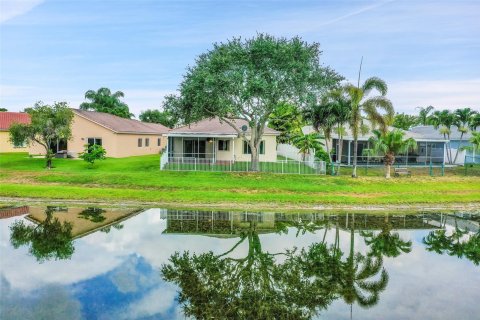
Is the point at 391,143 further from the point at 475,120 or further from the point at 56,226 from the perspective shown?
the point at 56,226

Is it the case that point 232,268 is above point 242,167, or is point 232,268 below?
below

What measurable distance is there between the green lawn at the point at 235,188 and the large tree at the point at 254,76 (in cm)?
478

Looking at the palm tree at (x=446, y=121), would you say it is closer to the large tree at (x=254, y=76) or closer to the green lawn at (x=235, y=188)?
the green lawn at (x=235, y=188)

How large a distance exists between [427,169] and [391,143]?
853 centimetres

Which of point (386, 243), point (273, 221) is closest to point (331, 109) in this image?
point (273, 221)

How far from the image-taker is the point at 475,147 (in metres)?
32.9

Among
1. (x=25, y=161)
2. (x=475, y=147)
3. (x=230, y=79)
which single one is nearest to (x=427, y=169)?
(x=475, y=147)

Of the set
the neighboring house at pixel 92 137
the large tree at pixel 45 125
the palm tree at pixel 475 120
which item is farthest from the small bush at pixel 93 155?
the palm tree at pixel 475 120

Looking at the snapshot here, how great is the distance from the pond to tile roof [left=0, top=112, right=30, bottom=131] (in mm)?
30203

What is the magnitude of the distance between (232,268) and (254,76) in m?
16.8

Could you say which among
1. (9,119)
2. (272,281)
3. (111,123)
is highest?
(9,119)

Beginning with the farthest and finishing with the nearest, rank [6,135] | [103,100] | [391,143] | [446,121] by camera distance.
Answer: [103,100] → [6,135] → [446,121] → [391,143]

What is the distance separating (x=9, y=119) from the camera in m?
44.6

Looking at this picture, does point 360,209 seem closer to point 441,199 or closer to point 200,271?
point 441,199
